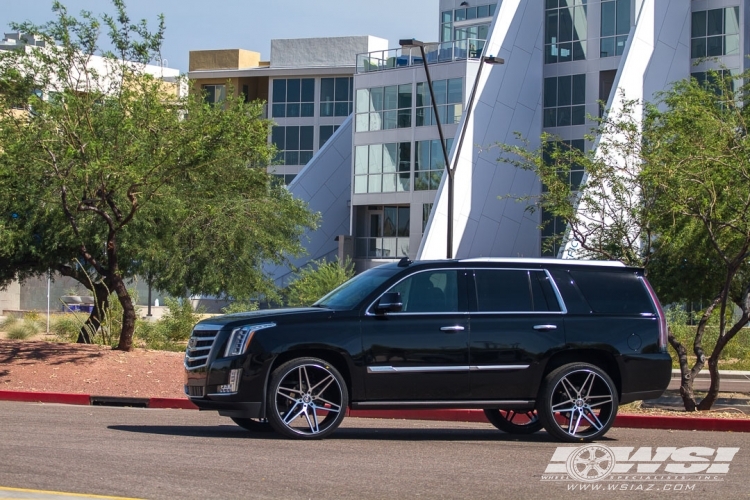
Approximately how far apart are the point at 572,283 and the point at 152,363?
9.55m

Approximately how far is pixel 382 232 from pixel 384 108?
21.1ft

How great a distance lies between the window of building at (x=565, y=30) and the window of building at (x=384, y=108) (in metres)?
7.21

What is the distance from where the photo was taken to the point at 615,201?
17812mm

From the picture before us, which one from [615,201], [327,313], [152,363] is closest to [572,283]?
[327,313]

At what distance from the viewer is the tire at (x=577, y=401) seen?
36.1ft

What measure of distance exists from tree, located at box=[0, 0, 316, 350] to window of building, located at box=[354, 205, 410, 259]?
30489 millimetres

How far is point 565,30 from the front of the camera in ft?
170

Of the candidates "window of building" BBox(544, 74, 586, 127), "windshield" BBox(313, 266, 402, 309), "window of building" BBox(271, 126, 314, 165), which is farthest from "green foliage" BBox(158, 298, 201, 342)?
"window of building" BBox(271, 126, 314, 165)

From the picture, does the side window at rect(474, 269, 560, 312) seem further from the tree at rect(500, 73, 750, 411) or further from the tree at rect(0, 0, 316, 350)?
the tree at rect(0, 0, 316, 350)

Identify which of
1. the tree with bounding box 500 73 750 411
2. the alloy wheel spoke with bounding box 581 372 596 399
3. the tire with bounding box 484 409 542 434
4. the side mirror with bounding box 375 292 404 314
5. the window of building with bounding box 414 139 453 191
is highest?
the window of building with bounding box 414 139 453 191

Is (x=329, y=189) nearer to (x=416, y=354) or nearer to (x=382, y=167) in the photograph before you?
(x=382, y=167)

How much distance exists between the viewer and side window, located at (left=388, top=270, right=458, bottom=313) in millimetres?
11078

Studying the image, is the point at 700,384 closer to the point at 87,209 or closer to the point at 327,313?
the point at 87,209

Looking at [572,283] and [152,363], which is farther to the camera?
[152,363]
